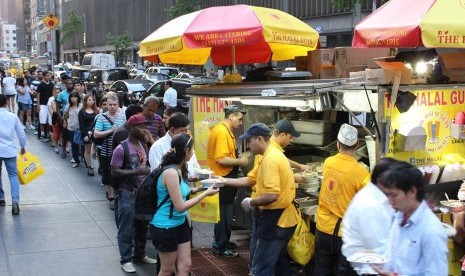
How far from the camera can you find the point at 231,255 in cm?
698

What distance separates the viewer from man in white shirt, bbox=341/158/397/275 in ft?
11.3

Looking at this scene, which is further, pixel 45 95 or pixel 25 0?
pixel 25 0

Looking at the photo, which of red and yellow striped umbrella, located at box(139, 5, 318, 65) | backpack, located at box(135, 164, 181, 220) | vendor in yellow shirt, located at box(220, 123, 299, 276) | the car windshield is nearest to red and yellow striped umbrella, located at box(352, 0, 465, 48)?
red and yellow striped umbrella, located at box(139, 5, 318, 65)

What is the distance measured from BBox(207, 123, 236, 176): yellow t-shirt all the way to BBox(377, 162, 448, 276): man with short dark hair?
3.67 meters

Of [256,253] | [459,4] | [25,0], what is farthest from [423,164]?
[25,0]

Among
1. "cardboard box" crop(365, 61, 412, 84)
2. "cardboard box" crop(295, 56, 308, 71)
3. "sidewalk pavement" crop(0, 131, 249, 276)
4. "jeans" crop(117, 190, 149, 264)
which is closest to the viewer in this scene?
"cardboard box" crop(365, 61, 412, 84)

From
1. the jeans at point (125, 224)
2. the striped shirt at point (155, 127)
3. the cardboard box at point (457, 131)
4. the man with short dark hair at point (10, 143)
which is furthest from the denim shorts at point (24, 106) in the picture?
the cardboard box at point (457, 131)

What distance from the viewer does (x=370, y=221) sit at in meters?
3.46

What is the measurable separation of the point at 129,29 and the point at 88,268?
6543 cm

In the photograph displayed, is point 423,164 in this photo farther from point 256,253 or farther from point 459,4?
point 256,253

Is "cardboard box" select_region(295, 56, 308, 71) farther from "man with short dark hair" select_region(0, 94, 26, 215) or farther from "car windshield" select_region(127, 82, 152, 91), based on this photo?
"car windshield" select_region(127, 82, 152, 91)

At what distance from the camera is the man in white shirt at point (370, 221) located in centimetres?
344

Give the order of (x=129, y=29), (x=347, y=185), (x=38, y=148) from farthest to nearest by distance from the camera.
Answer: (x=129, y=29) < (x=38, y=148) < (x=347, y=185)

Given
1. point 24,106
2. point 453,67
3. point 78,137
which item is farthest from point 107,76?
point 453,67
